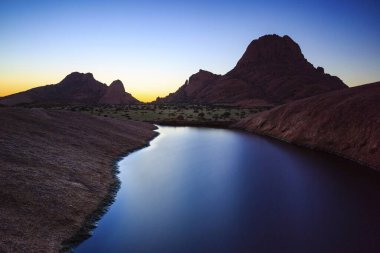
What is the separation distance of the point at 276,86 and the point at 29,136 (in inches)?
6886

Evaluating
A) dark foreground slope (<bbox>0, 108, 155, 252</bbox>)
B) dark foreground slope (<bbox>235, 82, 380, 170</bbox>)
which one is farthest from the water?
dark foreground slope (<bbox>235, 82, 380, 170</bbox>)

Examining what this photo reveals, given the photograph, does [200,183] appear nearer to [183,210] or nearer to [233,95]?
[183,210]

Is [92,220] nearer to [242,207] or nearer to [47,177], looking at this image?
[47,177]

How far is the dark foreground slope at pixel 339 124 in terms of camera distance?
3812 cm

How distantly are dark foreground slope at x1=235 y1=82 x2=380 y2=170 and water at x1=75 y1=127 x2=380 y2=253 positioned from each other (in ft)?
9.17

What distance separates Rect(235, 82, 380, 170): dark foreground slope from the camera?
38.1 meters

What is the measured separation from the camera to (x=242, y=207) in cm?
2269

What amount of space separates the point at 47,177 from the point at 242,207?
554 inches

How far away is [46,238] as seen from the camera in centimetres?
1580

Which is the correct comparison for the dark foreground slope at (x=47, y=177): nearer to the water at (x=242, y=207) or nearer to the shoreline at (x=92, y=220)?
the shoreline at (x=92, y=220)

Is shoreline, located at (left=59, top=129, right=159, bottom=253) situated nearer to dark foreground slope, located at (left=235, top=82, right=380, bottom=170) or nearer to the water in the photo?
the water

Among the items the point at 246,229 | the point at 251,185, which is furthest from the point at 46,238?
the point at 251,185

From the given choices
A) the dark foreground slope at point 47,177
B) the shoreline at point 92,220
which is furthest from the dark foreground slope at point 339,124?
the dark foreground slope at point 47,177

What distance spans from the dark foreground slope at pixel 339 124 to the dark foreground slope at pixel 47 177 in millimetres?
27690
